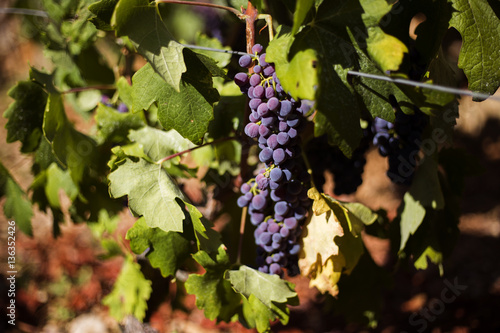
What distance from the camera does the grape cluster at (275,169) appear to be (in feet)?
2.78

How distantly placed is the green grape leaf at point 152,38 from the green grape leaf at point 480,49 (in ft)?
2.09

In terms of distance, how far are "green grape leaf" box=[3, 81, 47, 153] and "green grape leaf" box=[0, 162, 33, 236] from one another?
1.21 feet

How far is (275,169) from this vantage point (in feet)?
2.97

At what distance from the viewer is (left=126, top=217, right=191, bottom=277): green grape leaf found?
41.6 inches

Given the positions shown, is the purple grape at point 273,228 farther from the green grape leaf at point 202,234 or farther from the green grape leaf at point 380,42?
the green grape leaf at point 380,42

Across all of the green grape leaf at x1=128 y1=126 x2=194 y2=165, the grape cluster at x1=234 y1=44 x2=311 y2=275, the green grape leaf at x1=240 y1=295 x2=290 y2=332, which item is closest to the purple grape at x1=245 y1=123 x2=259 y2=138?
the grape cluster at x1=234 y1=44 x2=311 y2=275

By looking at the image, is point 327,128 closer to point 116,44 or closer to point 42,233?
point 116,44

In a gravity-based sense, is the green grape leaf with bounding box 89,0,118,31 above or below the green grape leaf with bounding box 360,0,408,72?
above

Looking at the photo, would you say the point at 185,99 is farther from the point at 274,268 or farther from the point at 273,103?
A: the point at 274,268

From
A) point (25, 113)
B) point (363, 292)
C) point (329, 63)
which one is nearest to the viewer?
point (329, 63)

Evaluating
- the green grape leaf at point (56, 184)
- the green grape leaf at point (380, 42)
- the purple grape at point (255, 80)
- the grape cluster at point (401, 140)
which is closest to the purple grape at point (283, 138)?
the purple grape at point (255, 80)

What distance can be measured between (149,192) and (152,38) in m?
0.40

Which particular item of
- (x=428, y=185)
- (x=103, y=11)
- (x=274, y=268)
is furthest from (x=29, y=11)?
(x=428, y=185)

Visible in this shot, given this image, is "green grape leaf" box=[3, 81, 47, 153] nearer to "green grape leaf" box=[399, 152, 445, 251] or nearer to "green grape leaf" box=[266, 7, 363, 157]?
"green grape leaf" box=[266, 7, 363, 157]
